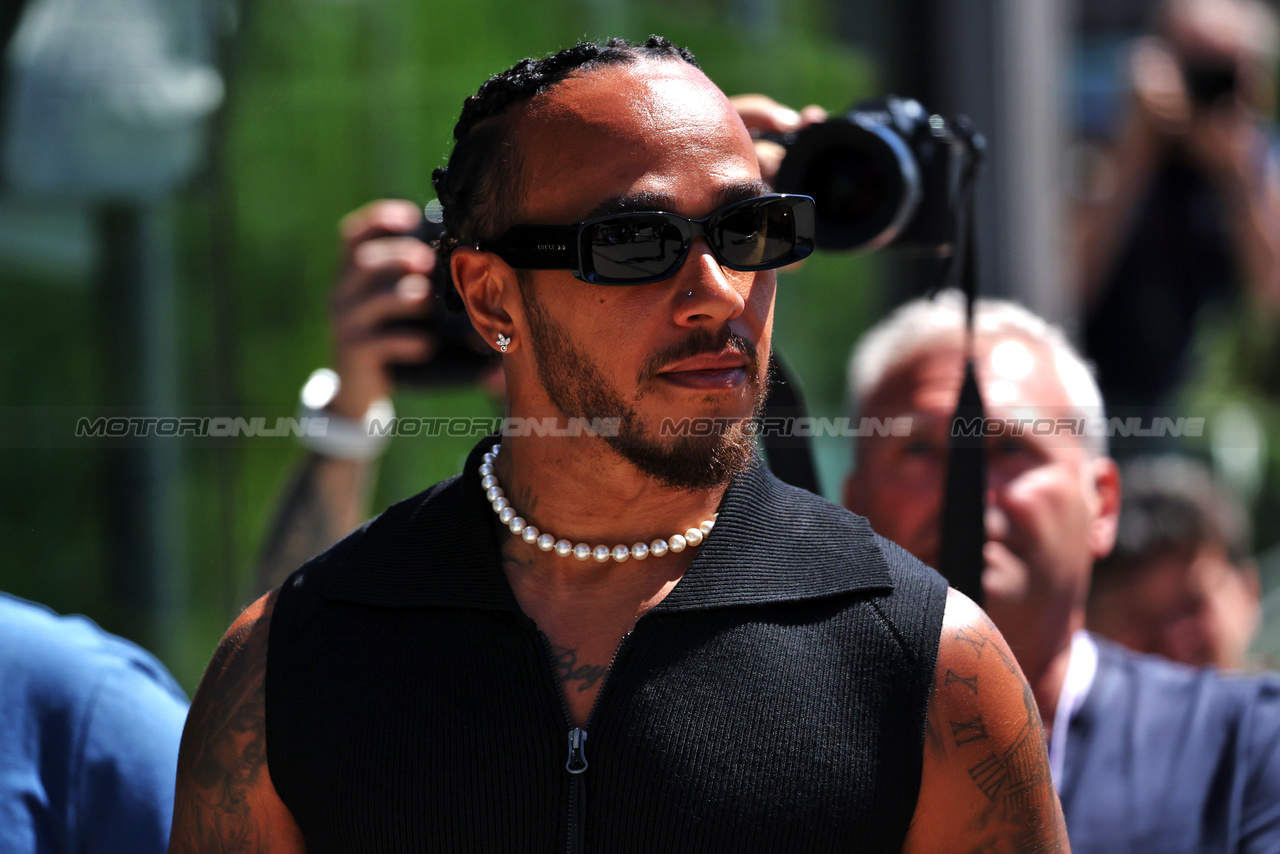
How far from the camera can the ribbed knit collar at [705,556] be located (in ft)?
4.76

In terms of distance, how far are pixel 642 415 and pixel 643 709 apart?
0.32 metres

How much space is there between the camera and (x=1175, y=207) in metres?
5.00

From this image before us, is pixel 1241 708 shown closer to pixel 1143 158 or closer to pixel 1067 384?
pixel 1067 384

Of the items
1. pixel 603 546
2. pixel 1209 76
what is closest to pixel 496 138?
pixel 603 546

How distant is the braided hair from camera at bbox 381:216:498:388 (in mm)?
934

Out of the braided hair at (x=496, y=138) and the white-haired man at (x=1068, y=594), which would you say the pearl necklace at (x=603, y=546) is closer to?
the braided hair at (x=496, y=138)

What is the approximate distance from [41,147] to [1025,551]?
9.98 feet

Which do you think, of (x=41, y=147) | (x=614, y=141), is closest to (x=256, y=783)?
(x=614, y=141)

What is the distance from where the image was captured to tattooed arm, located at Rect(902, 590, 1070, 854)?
4.56 ft

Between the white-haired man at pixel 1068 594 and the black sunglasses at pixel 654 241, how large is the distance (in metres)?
0.68
